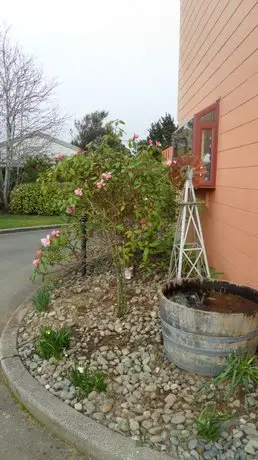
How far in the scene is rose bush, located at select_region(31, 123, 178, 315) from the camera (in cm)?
314

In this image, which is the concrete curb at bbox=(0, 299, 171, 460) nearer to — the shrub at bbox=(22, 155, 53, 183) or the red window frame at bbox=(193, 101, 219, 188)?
the red window frame at bbox=(193, 101, 219, 188)

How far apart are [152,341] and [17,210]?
10938mm

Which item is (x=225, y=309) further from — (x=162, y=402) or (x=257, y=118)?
(x=257, y=118)

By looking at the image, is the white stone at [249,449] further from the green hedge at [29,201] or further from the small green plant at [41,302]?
the green hedge at [29,201]

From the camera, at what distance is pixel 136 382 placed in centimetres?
254

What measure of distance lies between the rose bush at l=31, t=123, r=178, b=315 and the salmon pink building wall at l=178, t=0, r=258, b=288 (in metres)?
0.69

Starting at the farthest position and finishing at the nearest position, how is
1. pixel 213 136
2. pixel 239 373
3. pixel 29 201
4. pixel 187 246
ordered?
pixel 29 201, pixel 187 246, pixel 213 136, pixel 239 373

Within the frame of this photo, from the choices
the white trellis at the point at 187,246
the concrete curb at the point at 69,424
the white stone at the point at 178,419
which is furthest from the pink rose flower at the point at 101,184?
the white stone at the point at 178,419

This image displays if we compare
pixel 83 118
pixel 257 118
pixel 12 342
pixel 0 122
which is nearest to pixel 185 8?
pixel 257 118

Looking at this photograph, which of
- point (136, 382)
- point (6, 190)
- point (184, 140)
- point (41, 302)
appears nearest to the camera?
point (136, 382)

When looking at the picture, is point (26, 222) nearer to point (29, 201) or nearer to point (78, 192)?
point (29, 201)

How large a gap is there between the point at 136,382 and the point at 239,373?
713 millimetres

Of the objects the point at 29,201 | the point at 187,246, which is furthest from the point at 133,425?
the point at 29,201

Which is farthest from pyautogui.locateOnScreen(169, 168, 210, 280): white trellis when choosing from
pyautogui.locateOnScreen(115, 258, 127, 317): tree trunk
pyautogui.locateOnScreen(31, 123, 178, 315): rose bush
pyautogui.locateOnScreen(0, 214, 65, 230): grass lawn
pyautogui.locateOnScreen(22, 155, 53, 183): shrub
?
pyautogui.locateOnScreen(22, 155, 53, 183): shrub
